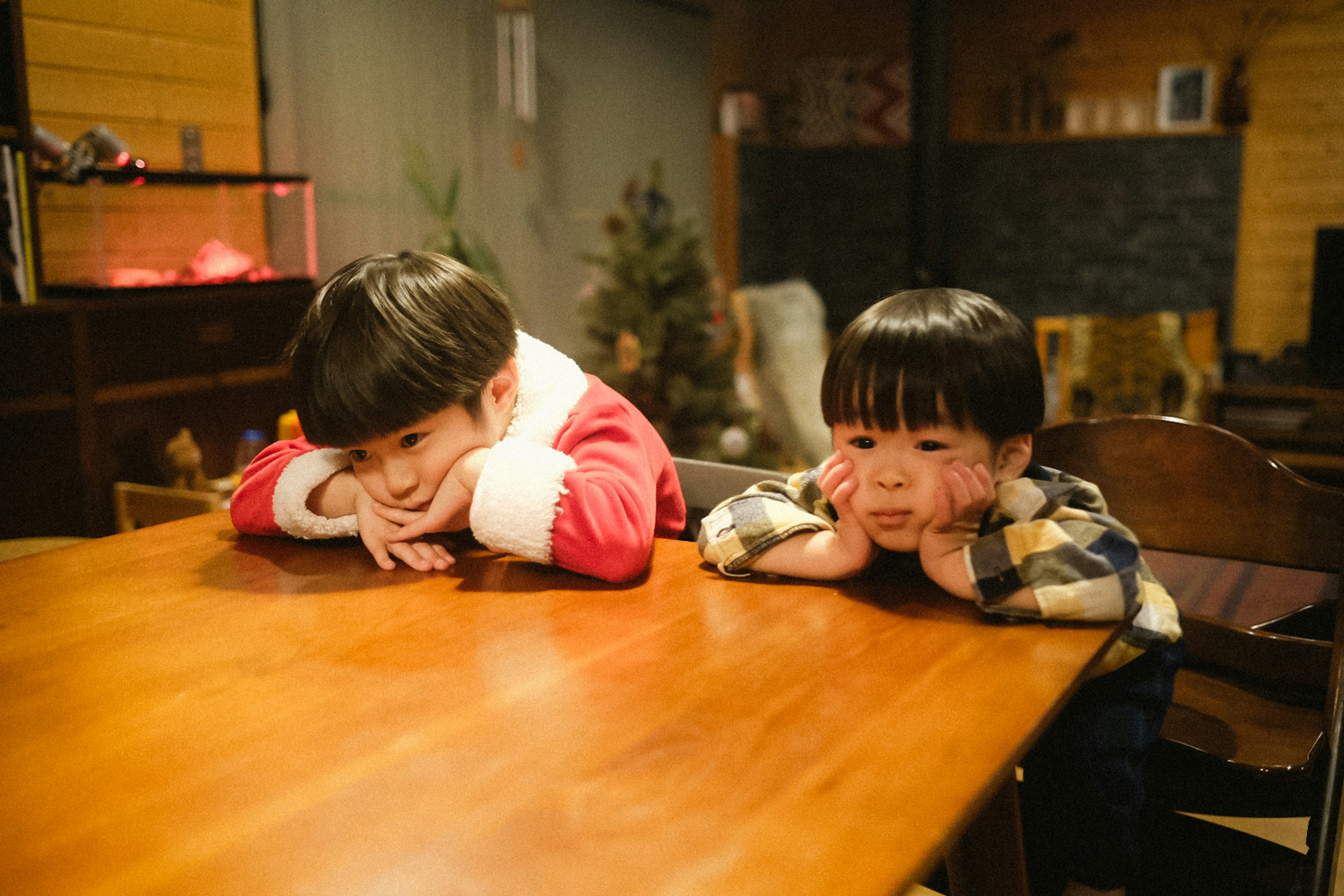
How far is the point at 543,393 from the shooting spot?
1.24 metres

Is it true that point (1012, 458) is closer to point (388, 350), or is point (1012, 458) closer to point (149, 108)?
point (388, 350)

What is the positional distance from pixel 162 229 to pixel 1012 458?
9.78ft

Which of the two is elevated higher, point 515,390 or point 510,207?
point 510,207

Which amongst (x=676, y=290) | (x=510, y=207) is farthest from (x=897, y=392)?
(x=510, y=207)

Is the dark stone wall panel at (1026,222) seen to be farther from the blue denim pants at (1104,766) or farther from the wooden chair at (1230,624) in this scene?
the blue denim pants at (1104,766)

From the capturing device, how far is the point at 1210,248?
5.33 meters

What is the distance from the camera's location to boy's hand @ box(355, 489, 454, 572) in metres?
1.10

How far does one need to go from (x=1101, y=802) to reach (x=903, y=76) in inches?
218

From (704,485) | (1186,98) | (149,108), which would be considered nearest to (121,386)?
(149,108)

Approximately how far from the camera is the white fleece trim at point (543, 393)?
3.97 feet

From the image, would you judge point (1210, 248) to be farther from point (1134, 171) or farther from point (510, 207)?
point (510, 207)

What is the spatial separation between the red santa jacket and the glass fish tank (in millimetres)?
1964

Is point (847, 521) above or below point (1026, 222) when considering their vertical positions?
below

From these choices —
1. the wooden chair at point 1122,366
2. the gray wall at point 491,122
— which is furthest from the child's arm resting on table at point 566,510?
the wooden chair at point 1122,366
